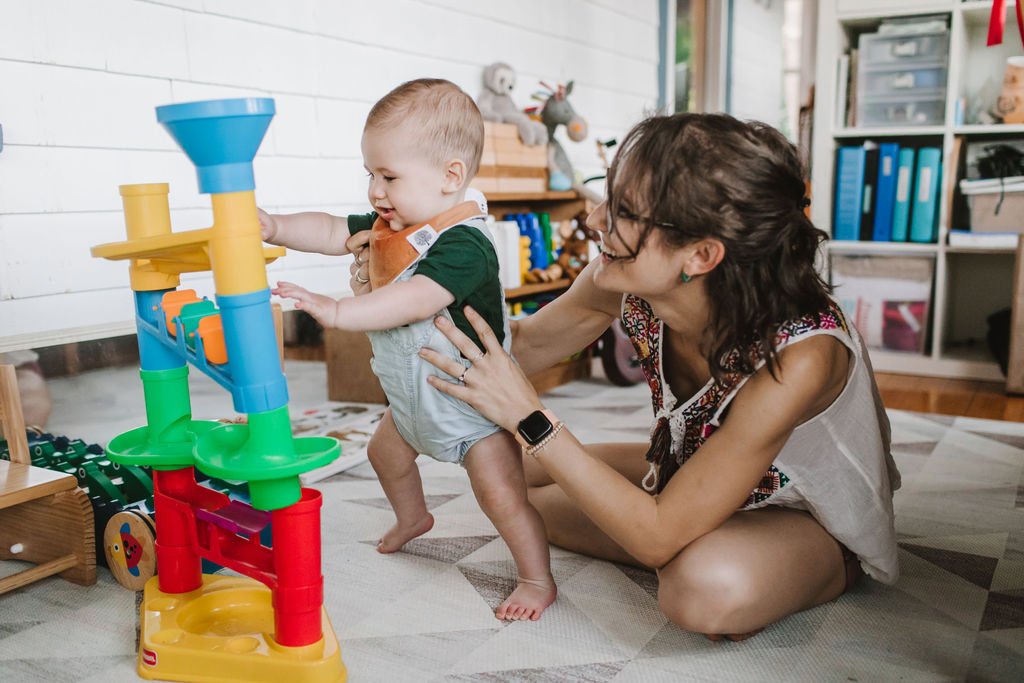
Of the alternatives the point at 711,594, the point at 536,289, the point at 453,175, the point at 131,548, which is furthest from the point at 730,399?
the point at 536,289

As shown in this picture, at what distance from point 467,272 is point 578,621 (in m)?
0.50

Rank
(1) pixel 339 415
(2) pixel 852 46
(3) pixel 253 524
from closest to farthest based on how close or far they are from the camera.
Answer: (3) pixel 253 524 → (1) pixel 339 415 → (2) pixel 852 46

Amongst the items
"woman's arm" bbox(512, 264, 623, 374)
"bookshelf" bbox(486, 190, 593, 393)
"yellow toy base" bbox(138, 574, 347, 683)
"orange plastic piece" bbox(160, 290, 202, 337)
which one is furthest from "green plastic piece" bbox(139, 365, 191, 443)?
"bookshelf" bbox(486, 190, 593, 393)

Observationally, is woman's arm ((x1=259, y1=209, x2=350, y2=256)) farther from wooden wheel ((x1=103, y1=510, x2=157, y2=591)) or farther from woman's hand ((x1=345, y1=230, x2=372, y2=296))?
wooden wheel ((x1=103, y1=510, x2=157, y2=591))

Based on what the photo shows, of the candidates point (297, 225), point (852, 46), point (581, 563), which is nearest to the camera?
point (297, 225)

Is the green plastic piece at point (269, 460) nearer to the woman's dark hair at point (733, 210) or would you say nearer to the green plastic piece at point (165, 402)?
the green plastic piece at point (165, 402)

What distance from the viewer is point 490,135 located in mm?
2514

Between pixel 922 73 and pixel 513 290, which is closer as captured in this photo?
pixel 513 290

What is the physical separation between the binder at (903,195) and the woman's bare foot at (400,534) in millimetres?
2200

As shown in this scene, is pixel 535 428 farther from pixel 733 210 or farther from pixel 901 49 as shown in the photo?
pixel 901 49

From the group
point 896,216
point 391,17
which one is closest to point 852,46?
point 896,216

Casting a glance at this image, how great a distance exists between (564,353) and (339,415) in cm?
106

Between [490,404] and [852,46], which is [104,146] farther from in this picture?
[852,46]

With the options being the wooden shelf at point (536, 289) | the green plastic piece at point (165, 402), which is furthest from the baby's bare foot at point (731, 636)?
the wooden shelf at point (536, 289)
